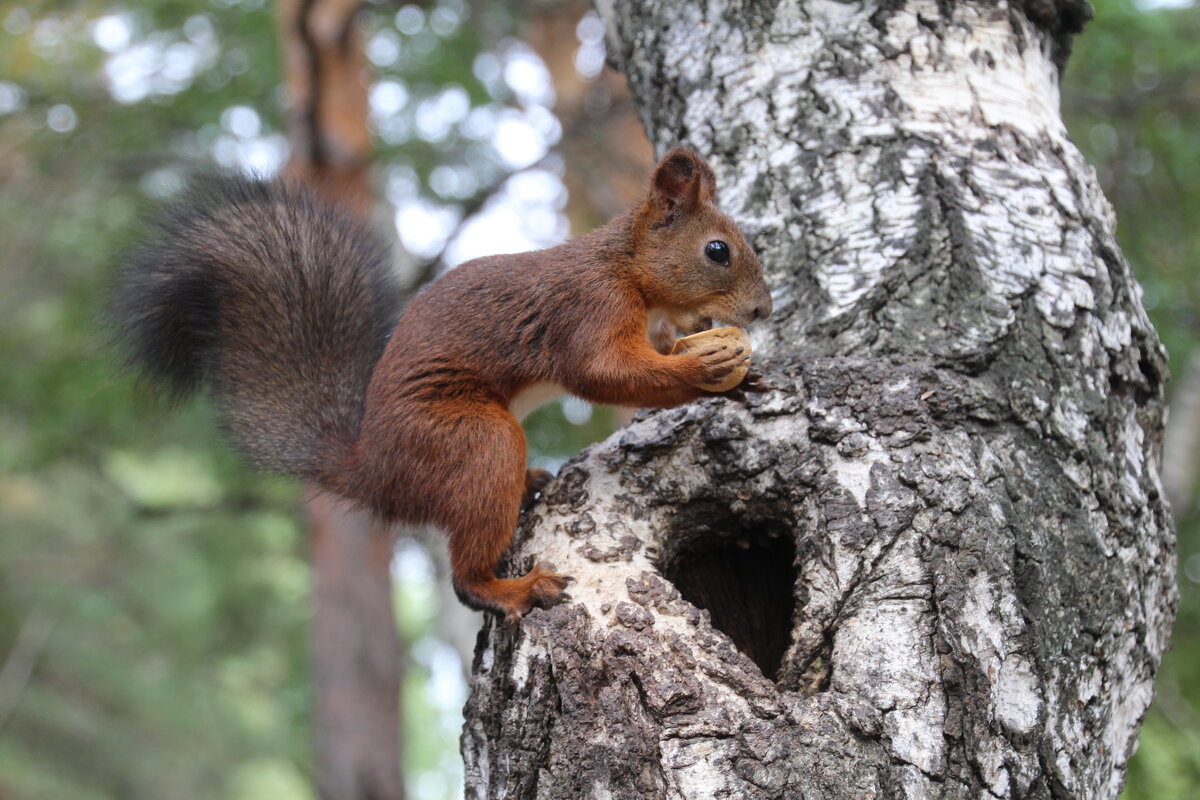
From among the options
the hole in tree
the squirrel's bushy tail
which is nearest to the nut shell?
the hole in tree

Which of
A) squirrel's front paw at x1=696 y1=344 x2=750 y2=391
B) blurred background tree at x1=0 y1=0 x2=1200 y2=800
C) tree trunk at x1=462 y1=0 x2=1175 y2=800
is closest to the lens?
tree trunk at x1=462 y1=0 x2=1175 y2=800

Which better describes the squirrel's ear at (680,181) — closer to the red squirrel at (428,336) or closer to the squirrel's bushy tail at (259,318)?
the red squirrel at (428,336)

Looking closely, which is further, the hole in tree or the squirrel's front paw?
the hole in tree

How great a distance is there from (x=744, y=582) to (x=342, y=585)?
150 inches

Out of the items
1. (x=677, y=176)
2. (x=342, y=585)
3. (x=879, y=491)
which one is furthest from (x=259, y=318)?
(x=342, y=585)

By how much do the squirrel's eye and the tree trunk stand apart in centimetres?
7

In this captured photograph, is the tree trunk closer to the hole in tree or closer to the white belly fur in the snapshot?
the hole in tree

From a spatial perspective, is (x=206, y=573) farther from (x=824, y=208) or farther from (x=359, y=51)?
(x=824, y=208)

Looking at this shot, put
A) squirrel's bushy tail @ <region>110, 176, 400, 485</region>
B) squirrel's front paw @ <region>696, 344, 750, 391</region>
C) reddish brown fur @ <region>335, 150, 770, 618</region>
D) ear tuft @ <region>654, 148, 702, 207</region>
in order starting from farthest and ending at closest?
1. squirrel's bushy tail @ <region>110, 176, 400, 485</region>
2. ear tuft @ <region>654, 148, 702, 207</region>
3. reddish brown fur @ <region>335, 150, 770, 618</region>
4. squirrel's front paw @ <region>696, 344, 750, 391</region>

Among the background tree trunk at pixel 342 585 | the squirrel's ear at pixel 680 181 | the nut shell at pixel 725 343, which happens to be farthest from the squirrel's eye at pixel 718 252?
the background tree trunk at pixel 342 585

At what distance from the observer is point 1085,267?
5.86 feet

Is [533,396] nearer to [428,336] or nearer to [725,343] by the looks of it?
[428,336]

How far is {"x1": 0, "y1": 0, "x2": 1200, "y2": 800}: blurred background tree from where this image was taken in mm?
4559

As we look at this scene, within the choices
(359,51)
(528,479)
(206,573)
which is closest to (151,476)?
(206,573)
